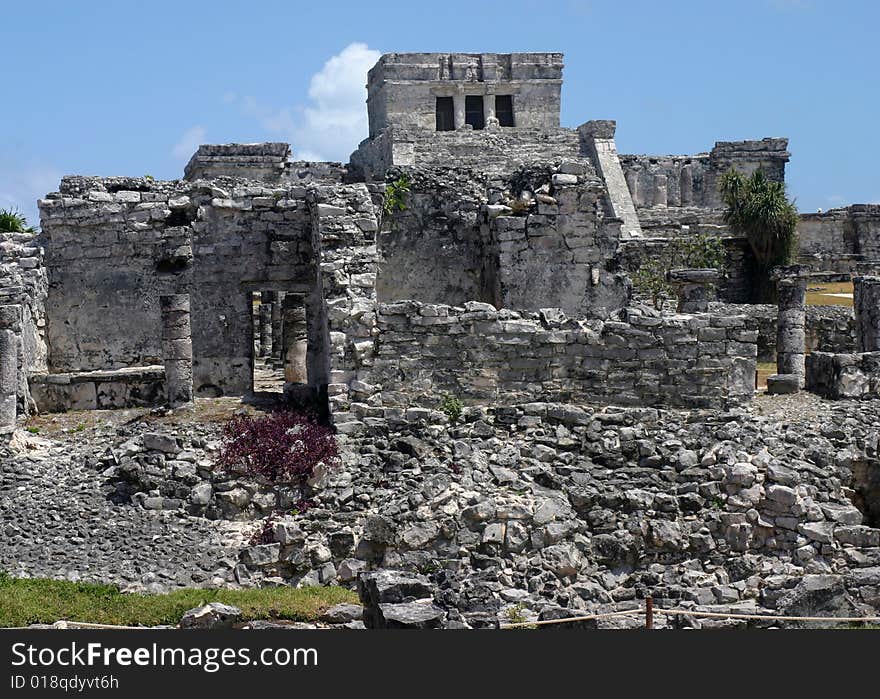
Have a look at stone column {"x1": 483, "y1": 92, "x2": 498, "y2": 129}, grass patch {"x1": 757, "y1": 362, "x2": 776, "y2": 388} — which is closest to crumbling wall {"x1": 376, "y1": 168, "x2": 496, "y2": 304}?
grass patch {"x1": 757, "y1": 362, "x2": 776, "y2": 388}

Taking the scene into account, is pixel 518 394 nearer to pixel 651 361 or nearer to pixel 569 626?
pixel 651 361

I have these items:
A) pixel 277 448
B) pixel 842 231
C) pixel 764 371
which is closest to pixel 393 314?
pixel 277 448

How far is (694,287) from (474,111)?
1531 cm

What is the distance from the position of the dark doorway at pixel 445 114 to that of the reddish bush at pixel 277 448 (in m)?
24.2

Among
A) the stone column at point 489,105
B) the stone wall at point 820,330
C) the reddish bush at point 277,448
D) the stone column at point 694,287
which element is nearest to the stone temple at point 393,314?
the reddish bush at point 277,448

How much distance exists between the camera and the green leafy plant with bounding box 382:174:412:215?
16.4 m

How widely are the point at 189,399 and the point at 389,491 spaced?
317cm

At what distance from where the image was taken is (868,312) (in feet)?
61.7

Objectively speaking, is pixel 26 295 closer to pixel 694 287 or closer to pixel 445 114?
pixel 694 287

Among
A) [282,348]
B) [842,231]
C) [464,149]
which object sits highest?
[464,149]

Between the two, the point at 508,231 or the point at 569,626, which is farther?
the point at 508,231

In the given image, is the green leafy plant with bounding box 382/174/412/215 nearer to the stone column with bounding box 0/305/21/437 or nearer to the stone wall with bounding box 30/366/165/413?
the stone wall with bounding box 30/366/165/413

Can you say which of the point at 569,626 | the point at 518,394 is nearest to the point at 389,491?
the point at 518,394

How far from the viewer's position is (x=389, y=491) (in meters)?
11.9
